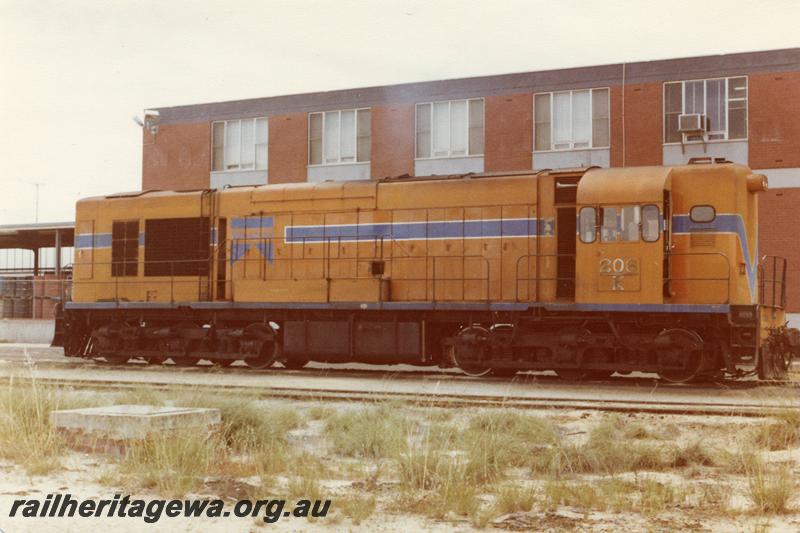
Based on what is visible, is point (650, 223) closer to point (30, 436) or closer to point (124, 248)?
point (30, 436)

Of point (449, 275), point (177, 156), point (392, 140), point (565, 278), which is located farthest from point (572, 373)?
point (177, 156)

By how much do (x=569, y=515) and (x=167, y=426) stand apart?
395 centimetres

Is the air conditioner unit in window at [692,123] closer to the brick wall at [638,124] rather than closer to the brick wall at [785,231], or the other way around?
the brick wall at [638,124]

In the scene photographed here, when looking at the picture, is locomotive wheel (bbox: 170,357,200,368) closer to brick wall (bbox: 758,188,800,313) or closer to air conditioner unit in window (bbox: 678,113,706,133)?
air conditioner unit in window (bbox: 678,113,706,133)

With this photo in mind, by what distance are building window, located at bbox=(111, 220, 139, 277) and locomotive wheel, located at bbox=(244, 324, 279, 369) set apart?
3.36 meters

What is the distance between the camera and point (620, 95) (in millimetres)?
30359

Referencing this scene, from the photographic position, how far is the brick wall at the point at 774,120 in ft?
92.0

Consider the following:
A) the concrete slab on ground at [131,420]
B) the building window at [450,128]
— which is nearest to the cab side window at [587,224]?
the concrete slab on ground at [131,420]

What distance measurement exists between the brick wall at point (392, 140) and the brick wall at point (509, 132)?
9.38 feet

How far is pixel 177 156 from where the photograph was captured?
3738 cm

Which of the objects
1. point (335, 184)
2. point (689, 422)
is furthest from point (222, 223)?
point (689, 422)

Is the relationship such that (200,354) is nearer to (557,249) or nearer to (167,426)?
(557,249)

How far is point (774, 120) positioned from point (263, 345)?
17837 millimetres

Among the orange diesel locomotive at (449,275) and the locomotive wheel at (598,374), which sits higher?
the orange diesel locomotive at (449,275)
